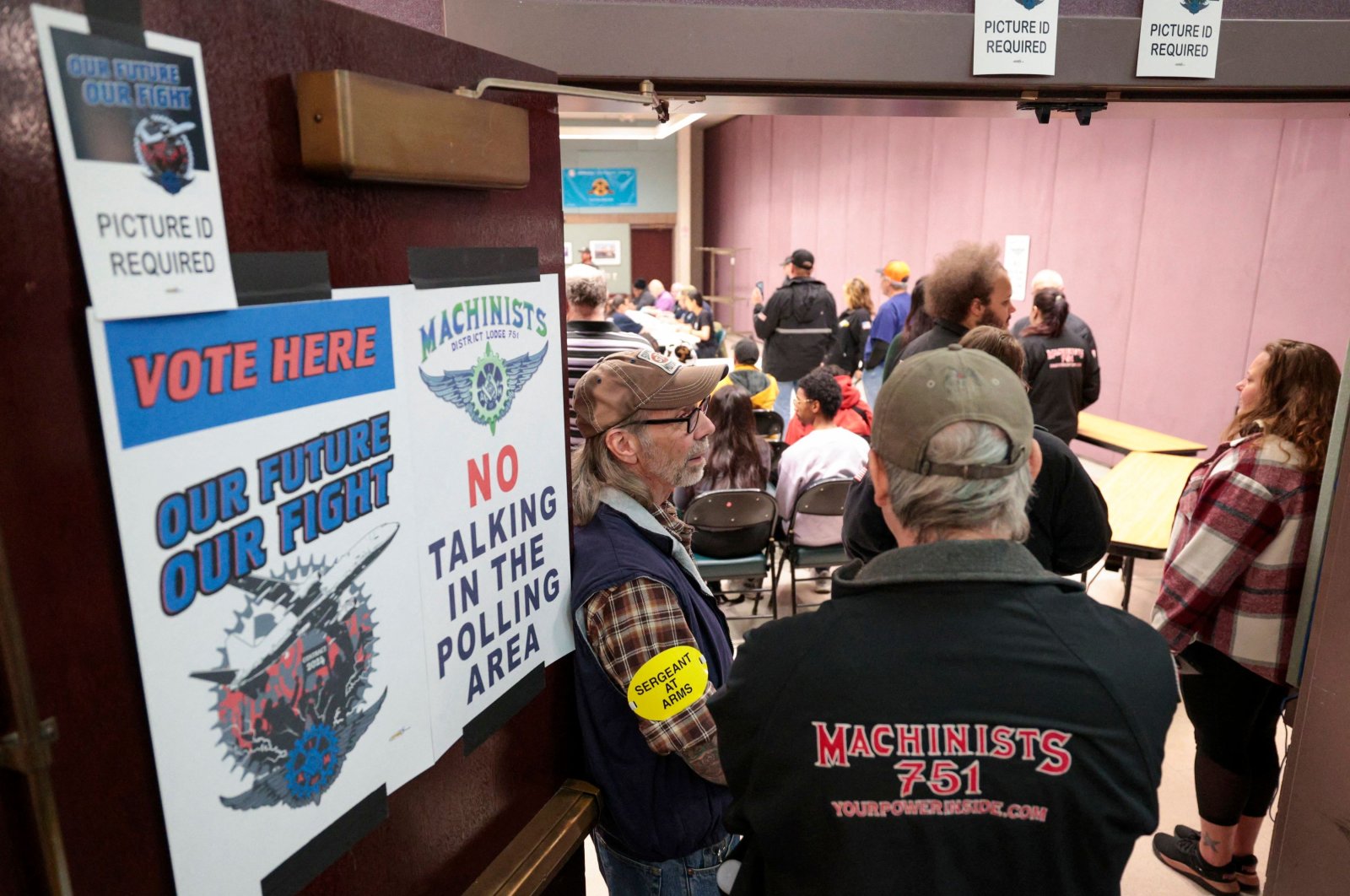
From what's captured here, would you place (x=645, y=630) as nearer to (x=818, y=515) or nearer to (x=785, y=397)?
(x=818, y=515)

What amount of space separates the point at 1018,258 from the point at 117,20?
7.91 metres

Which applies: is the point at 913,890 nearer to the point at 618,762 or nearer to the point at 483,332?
the point at 618,762

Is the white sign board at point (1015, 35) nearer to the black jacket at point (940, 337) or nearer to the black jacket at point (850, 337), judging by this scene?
the black jacket at point (940, 337)

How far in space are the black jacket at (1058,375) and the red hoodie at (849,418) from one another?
0.86m

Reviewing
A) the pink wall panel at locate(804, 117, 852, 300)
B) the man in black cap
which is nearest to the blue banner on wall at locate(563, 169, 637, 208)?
the pink wall panel at locate(804, 117, 852, 300)

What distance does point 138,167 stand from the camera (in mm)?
625

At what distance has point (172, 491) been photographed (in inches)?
26.7

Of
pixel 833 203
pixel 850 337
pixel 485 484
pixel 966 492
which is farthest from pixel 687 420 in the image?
pixel 833 203

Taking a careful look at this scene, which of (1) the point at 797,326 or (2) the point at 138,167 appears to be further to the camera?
(1) the point at 797,326

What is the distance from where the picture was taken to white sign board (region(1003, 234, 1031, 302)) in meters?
7.48

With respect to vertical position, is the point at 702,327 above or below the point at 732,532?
above

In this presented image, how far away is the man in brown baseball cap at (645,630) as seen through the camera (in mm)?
1248

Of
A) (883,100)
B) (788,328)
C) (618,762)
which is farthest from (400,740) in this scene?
(788,328)

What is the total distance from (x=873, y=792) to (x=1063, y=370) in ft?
13.2
